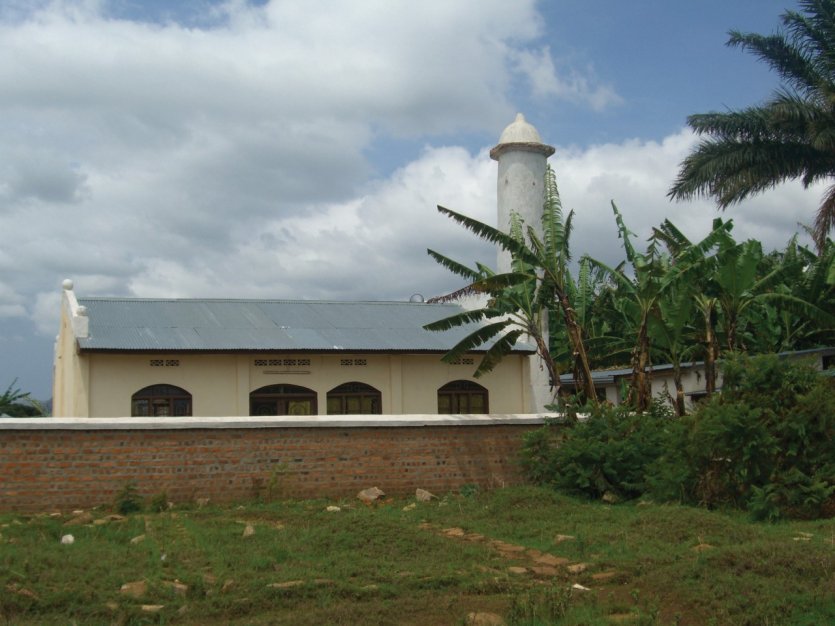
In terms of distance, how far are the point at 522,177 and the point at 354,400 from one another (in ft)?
23.1

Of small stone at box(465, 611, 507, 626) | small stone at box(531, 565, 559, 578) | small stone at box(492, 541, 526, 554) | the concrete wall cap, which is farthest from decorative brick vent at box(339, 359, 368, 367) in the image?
small stone at box(465, 611, 507, 626)

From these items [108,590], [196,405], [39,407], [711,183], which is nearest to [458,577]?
[108,590]

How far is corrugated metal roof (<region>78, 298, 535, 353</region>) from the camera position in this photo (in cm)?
1862

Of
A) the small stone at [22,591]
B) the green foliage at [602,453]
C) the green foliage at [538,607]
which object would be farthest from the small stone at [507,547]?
the small stone at [22,591]

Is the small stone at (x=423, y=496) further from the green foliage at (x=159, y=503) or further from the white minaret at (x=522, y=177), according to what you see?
the white minaret at (x=522, y=177)

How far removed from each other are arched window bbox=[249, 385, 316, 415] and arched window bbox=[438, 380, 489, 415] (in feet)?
9.96

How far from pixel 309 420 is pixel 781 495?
6893mm

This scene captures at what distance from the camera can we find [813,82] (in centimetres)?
1955

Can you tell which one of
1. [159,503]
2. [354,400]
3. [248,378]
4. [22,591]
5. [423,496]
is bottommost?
[22,591]

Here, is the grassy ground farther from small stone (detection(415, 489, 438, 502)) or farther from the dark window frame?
the dark window frame

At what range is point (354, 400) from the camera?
20.1 meters

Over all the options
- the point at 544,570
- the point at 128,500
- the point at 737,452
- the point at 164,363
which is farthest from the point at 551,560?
the point at 164,363

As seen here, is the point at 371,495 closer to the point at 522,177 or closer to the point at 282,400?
the point at 282,400

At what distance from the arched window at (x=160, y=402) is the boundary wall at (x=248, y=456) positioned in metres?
5.10
